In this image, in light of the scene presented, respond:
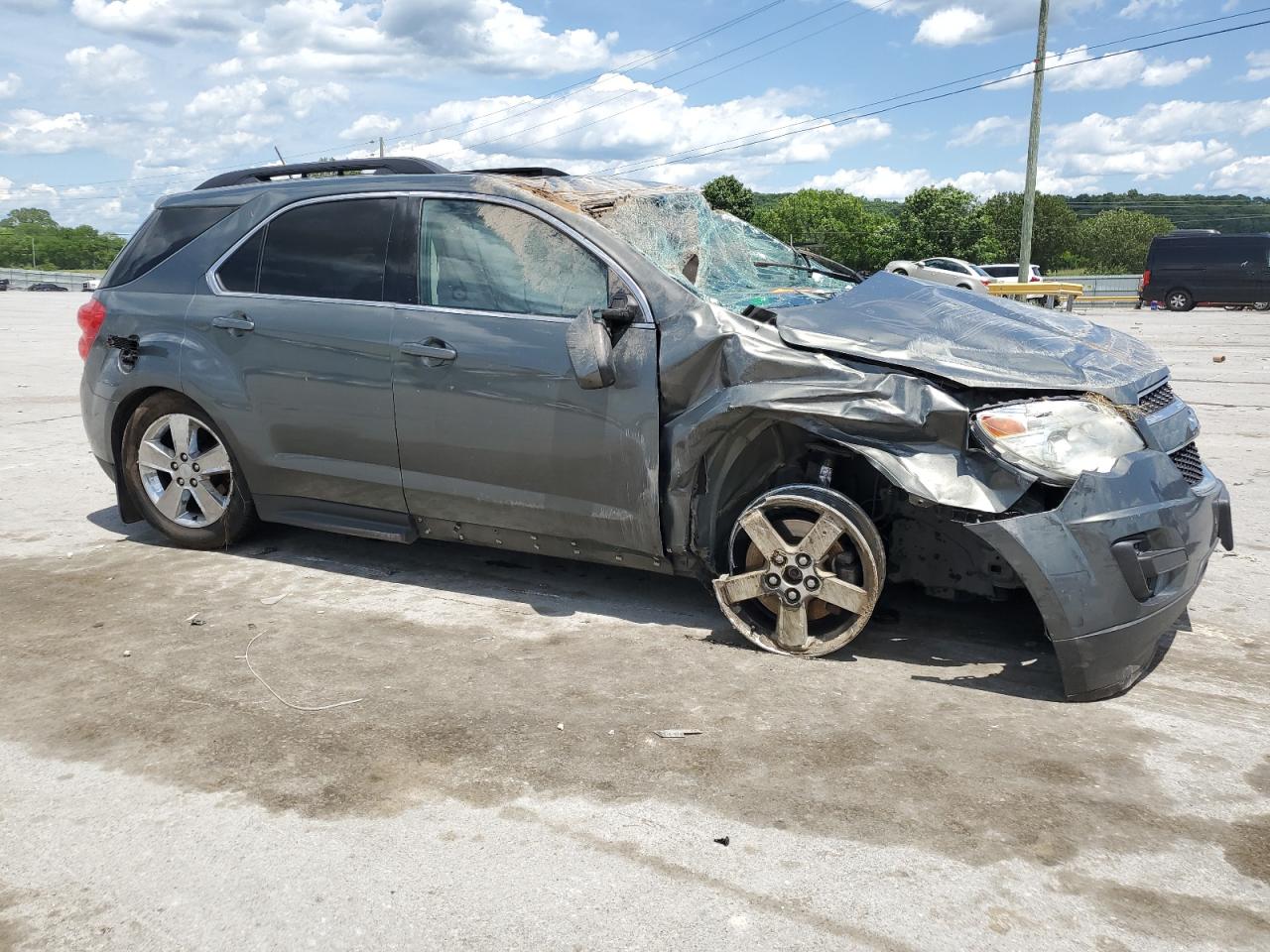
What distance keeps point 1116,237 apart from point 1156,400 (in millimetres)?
117973

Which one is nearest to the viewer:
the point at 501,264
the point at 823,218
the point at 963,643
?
the point at 963,643

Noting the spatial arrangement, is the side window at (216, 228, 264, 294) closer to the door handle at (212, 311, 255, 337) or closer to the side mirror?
the door handle at (212, 311, 255, 337)

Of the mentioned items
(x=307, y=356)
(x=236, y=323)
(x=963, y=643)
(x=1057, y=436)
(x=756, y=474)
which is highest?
(x=236, y=323)

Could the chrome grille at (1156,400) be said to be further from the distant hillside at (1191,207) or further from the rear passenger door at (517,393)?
the distant hillside at (1191,207)

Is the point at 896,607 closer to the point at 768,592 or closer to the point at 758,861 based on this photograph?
the point at 768,592

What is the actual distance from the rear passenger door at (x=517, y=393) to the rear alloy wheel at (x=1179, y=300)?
32010 mm

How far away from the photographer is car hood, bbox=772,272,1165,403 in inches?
143

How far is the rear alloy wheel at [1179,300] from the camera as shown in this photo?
31.6m

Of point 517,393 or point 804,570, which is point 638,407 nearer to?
point 517,393

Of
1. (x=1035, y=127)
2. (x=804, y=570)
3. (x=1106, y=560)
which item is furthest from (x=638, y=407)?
(x=1035, y=127)

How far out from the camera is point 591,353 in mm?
4043

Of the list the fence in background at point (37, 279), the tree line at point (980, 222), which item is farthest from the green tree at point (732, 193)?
the fence in background at point (37, 279)

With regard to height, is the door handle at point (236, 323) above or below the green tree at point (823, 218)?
below

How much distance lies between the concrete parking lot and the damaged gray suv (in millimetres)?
316
